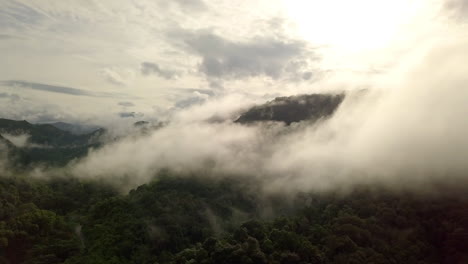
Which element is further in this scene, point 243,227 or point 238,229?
point 243,227

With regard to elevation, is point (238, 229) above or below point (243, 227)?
below

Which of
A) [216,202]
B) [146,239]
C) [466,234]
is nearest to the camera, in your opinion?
[466,234]

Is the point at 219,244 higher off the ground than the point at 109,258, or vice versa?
the point at 219,244

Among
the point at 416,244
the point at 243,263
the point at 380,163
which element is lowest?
the point at 243,263

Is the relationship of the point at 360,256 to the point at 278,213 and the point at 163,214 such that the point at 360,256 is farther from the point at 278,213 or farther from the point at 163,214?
the point at 163,214

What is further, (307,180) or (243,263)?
(307,180)

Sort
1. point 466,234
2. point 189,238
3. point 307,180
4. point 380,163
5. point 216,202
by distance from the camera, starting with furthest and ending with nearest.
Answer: point 307,180 < point 216,202 < point 380,163 < point 189,238 < point 466,234

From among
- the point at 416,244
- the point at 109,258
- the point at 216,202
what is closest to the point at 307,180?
the point at 216,202
